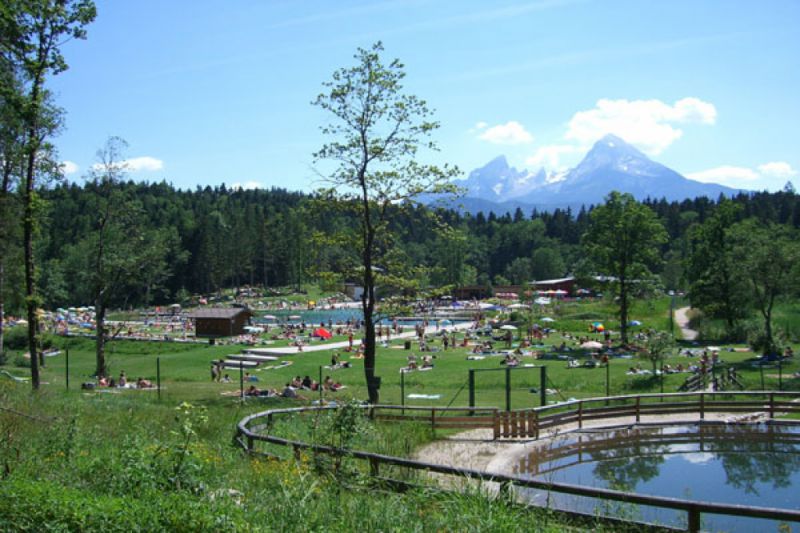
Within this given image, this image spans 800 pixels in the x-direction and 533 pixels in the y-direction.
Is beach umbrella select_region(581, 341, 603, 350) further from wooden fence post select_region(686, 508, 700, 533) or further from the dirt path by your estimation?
wooden fence post select_region(686, 508, 700, 533)

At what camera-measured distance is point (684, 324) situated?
5853 centimetres

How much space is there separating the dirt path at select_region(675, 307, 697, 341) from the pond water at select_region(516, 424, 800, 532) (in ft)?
110

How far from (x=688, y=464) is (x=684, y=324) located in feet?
156

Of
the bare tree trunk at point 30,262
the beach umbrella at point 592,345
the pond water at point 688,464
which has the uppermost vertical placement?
the bare tree trunk at point 30,262

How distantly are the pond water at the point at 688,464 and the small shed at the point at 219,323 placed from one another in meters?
45.2

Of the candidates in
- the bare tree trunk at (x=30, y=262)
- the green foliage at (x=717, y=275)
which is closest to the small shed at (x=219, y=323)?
the green foliage at (x=717, y=275)

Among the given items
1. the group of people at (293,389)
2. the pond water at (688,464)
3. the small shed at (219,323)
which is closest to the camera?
the pond water at (688,464)

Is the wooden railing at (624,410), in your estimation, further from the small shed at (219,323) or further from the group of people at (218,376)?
the small shed at (219,323)

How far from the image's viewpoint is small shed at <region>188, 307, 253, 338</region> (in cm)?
5806

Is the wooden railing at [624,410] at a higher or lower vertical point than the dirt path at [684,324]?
higher

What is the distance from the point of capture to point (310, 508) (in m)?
6.62

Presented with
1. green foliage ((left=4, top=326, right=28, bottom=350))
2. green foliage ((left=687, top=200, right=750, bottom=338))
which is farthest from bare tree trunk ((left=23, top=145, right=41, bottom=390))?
green foliage ((left=687, top=200, right=750, bottom=338))

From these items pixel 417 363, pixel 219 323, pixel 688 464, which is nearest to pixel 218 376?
pixel 417 363

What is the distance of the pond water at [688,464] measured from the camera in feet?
41.9
